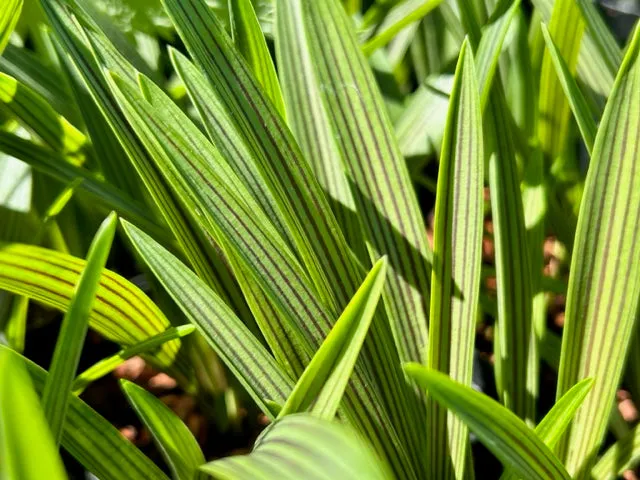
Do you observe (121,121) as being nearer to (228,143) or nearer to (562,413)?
(228,143)

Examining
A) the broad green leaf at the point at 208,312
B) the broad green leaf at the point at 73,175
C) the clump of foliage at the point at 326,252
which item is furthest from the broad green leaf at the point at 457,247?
→ the broad green leaf at the point at 73,175

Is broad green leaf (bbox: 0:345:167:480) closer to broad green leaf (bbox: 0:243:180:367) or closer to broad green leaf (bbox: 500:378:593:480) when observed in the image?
broad green leaf (bbox: 0:243:180:367)

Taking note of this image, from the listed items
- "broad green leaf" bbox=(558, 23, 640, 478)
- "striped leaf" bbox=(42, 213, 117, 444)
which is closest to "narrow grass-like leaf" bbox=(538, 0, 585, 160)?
"broad green leaf" bbox=(558, 23, 640, 478)

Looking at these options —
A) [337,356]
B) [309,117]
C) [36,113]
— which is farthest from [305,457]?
[36,113]

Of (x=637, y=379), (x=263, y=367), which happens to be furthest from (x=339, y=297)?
(x=637, y=379)

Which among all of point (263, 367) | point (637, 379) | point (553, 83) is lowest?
point (637, 379)

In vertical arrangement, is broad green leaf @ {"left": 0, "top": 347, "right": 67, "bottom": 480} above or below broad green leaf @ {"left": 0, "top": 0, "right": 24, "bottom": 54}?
below

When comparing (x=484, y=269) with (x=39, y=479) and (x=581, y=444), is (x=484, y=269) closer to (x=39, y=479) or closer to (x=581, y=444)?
(x=581, y=444)
